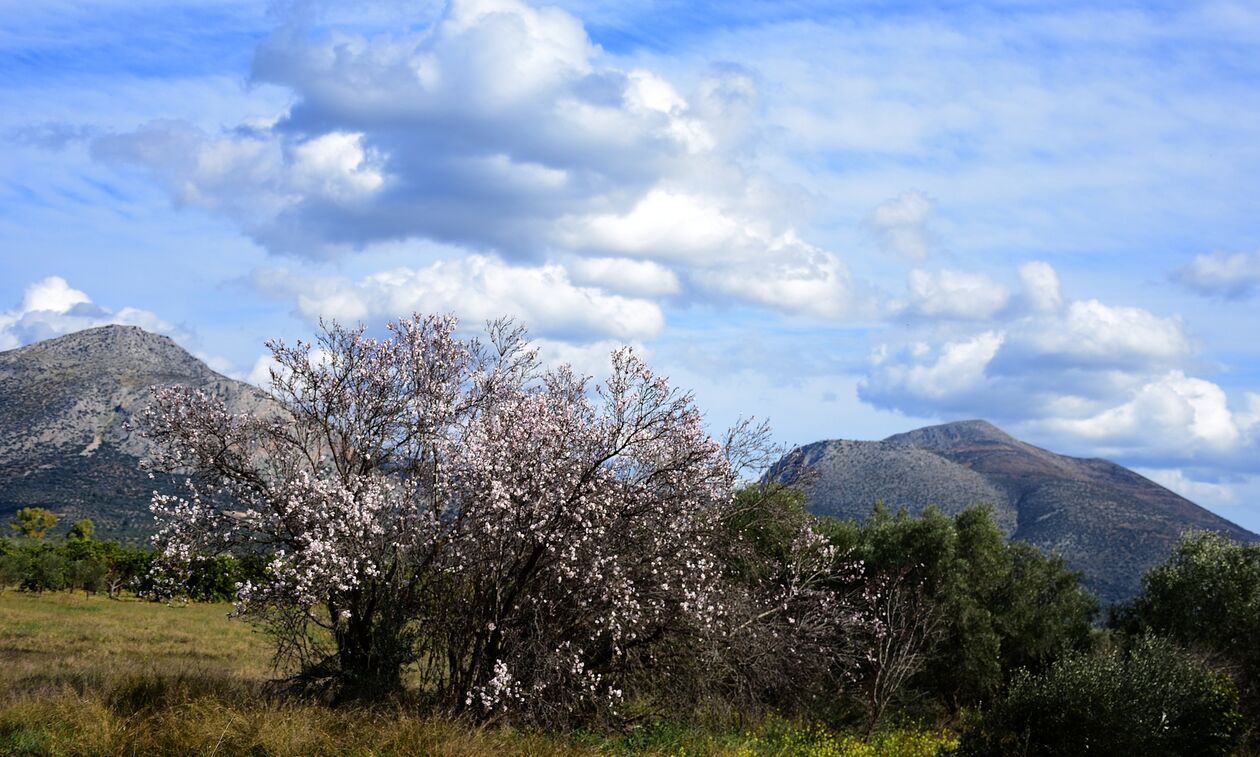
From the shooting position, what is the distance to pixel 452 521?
16.0 metres

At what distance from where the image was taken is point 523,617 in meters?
15.6

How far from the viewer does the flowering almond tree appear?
1509 centimetres

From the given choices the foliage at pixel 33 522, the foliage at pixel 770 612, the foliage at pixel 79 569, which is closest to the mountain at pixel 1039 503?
the foliage at pixel 79 569

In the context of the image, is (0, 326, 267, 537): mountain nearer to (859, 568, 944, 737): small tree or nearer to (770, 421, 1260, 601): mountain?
(859, 568, 944, 737): small tree

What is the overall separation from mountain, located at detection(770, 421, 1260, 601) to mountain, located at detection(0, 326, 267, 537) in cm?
6500

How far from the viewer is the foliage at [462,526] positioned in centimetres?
1511

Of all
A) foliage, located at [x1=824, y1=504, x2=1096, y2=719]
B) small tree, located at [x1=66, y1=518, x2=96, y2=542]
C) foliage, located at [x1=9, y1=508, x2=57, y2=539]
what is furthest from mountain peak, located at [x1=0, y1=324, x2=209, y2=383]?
foliage, located at [x1=824, y1=504, x2=1096, y2=719]

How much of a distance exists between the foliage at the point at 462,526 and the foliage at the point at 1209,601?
18079mm

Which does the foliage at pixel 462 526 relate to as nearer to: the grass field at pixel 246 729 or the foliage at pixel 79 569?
the grass field at pixel 246 729

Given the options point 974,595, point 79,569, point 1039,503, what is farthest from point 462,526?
point 1039,503

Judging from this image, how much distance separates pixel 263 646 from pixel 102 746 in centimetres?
2020

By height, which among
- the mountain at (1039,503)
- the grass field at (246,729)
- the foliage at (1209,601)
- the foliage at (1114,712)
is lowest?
the grass field at (246,729)

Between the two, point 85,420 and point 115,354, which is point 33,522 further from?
point 115,354

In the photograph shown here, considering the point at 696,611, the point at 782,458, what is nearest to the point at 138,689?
the point at 696,611
